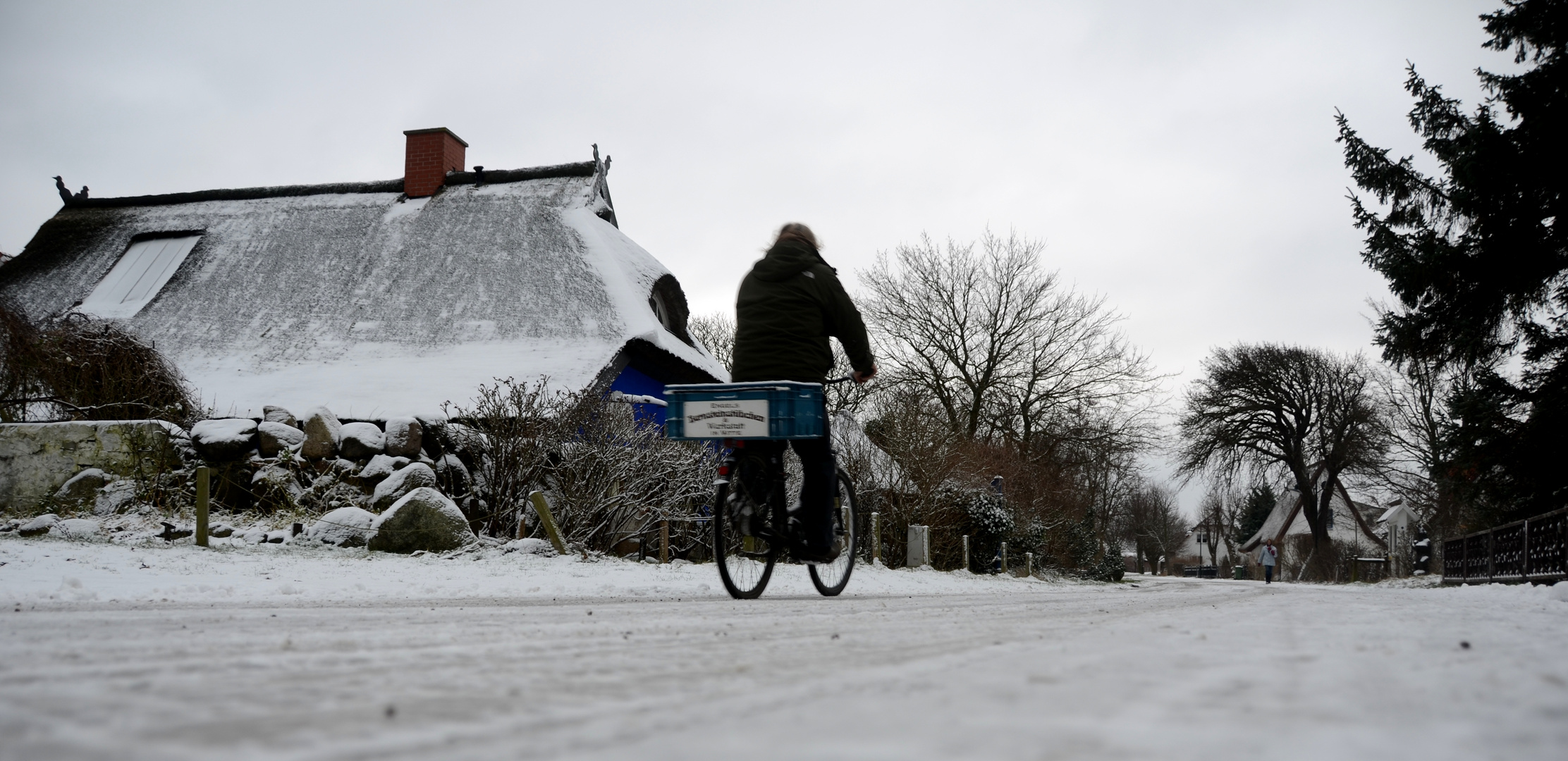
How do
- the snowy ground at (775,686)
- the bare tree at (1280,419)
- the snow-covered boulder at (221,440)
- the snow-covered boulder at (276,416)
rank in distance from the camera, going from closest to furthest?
the snowy ground at (775,686), the snow-covered boulder at (221,440), the snow-covered boulder at (276,416), the bare tree at (1280,419)

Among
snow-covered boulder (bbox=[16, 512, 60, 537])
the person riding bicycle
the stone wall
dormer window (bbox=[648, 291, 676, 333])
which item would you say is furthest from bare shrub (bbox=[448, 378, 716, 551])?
dormer window (bbox=[648, 291, 676, 333])

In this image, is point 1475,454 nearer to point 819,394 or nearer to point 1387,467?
point 819,394

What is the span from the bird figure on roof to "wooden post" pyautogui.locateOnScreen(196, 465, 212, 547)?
Result: 19.2 metres

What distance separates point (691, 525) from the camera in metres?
11.1

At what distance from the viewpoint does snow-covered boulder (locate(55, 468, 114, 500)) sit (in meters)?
8.70

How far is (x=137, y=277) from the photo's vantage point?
20078 mm

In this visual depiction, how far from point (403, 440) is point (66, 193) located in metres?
18.8

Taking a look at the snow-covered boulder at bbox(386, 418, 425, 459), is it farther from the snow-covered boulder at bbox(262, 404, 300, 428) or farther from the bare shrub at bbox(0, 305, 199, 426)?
the bare shrub at bbox(0, 305, 199, 426)

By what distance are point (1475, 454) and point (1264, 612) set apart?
12.9 metres

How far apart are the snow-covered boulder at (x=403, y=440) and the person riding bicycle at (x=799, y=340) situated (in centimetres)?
613

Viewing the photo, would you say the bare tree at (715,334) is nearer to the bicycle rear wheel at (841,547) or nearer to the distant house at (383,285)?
the distant house at (383,285)

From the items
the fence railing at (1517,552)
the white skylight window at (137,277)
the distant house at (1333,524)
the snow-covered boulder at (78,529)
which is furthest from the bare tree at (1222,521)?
the snow-covered boulder at (78,529)

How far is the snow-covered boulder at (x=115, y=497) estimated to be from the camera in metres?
8.73

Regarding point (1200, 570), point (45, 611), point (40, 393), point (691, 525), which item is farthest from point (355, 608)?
point (1200, 570)
